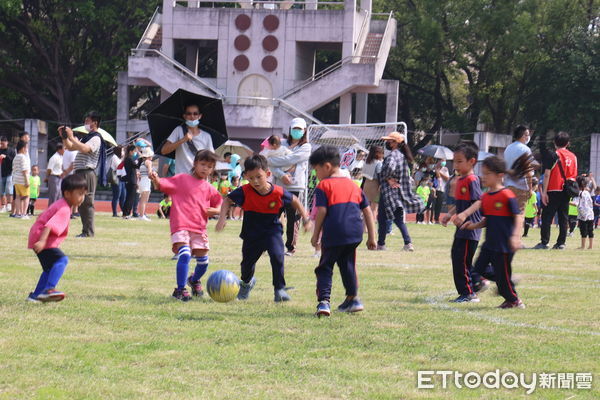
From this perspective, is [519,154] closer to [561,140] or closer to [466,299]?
[561,140]

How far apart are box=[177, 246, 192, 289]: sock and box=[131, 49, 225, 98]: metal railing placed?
34390 mm

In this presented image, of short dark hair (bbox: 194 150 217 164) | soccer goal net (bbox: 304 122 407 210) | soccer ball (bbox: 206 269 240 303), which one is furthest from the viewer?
soccer goal net (bbox: 304 122 407 210)

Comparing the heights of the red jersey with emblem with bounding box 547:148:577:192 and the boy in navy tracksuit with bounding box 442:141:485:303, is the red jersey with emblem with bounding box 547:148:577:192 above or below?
above

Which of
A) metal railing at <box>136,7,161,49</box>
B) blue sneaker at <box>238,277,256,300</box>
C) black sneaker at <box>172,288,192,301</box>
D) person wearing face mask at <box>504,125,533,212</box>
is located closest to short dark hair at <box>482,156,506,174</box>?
blue sneaker at <box>238,277,256,300</box>

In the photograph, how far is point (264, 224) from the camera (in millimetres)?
9414

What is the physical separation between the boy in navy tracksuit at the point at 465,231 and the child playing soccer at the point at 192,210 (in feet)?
7.66

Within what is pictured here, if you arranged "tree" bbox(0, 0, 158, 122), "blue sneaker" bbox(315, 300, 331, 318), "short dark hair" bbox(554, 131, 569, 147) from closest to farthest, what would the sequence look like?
"blue sneaker" bbox(315, 300, 331, 318) < "short dark hair" bbox(554, 131, 569, 147) < "tree" bbox(0, 0, 158, 122)

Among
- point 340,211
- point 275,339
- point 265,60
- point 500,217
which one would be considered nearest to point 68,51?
point 265,60

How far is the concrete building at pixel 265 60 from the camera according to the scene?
4419cm

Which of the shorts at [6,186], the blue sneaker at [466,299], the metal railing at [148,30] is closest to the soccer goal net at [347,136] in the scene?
the shorts at [6,186]

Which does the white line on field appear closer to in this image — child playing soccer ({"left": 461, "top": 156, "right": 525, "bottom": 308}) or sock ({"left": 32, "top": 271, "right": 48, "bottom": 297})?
child playing soccer ({"left": 461, "top": 156, "right": 525, "bottom": 308})

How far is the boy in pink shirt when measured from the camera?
8664 mm

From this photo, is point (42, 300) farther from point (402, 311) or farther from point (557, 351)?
point (557, 351)

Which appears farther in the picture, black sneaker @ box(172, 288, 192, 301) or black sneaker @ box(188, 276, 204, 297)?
black sneaker @ box(188, 276, 204, 297)
